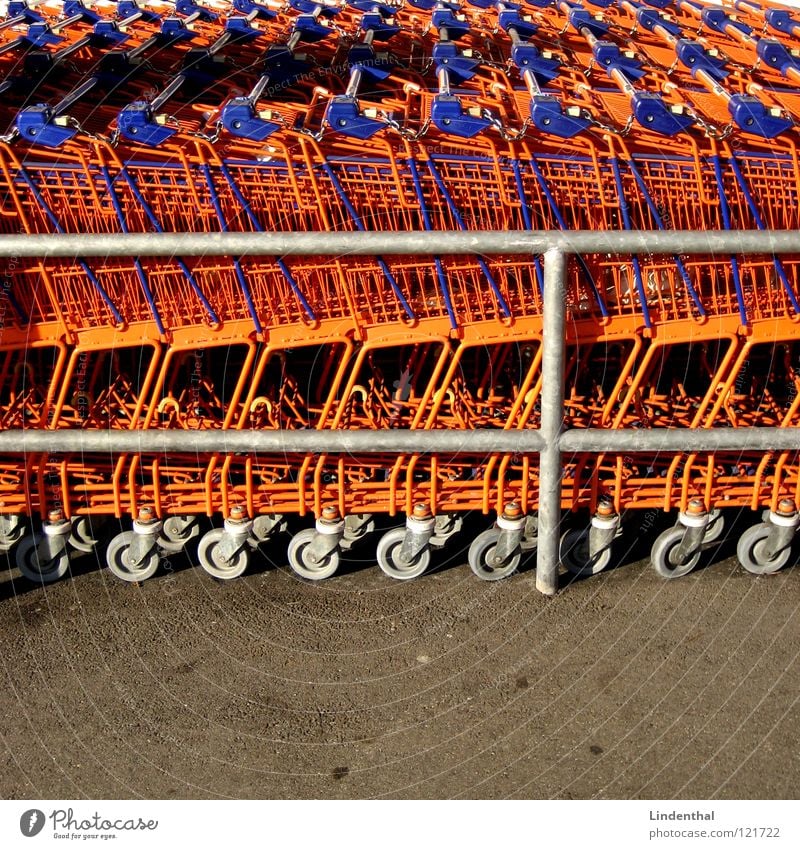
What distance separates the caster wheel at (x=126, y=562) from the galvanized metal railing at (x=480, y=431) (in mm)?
869

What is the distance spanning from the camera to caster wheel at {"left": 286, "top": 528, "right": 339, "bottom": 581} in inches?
225

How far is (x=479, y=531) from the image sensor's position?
243 inches

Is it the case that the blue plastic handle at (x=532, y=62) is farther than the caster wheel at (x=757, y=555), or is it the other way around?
the blue plastic handle at (x=532, y=62)

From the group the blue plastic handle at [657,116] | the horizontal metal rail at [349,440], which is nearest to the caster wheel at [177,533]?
the horizontal metal rail at [349,440]

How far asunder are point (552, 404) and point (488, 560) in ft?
3.72

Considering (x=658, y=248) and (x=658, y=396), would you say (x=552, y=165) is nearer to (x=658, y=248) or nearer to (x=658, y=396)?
(x=658, y=248)

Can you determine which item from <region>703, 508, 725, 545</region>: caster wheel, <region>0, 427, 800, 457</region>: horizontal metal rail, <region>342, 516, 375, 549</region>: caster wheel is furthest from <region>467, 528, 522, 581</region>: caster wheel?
<region>703, 508, 725, 545</region>: caster wheel

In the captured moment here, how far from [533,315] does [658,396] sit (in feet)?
4.91

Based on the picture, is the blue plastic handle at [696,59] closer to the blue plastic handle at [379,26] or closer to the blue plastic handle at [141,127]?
the blue plastic handle at [379,26]

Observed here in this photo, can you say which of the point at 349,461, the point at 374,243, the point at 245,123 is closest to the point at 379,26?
the point at 245,123

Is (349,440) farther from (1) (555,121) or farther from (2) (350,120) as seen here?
(1) (555,121)

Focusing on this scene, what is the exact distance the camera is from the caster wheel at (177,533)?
590 centimetres

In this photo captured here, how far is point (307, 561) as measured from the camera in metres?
5.74
